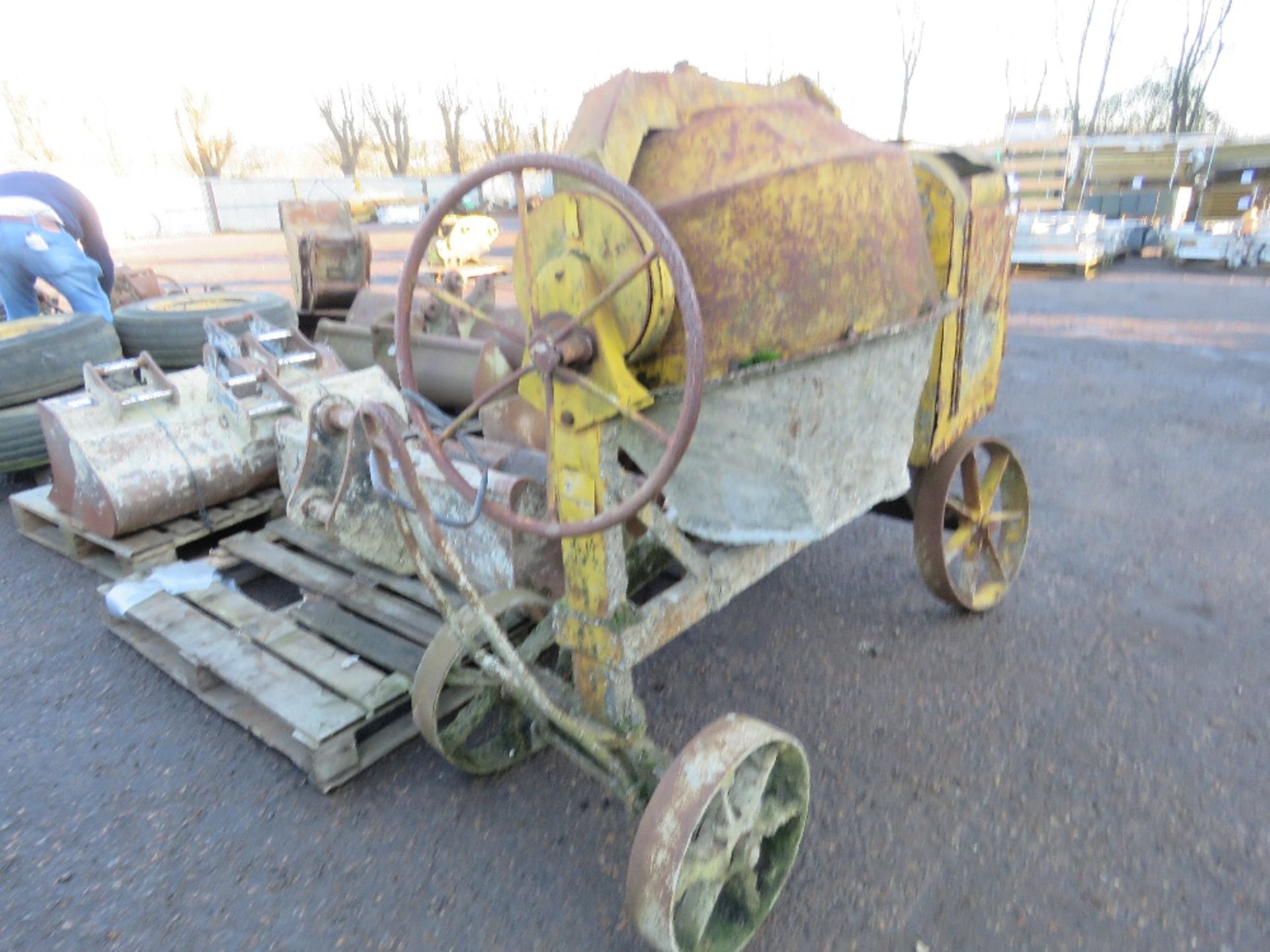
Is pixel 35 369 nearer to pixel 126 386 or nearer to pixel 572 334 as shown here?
pixel 126 386

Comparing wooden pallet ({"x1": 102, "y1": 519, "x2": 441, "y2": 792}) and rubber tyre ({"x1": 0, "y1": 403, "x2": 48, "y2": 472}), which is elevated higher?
rubber tyre ({"x1": 0, "y1": 403, "x2": 48, "y2": 472})

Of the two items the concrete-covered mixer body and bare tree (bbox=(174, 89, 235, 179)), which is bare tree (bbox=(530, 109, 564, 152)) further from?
the concrete-covered mixer body

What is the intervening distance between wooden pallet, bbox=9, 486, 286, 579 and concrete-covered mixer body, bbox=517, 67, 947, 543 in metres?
2.62

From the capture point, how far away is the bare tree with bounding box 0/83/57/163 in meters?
44.4

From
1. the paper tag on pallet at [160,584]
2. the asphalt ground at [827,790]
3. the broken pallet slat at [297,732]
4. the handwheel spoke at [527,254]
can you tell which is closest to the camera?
the handwheel spoke at [527,254]

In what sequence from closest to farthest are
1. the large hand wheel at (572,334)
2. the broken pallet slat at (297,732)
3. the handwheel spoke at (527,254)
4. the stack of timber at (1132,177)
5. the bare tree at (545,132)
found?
the large hand wheel at (572,334), the handwheel spoke at (527,254), the broken pallet slat at (297,732), the stack of timber at (1132,177), the bare tree at (545,132)

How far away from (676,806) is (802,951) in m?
0.60

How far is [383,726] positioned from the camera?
2.67 m

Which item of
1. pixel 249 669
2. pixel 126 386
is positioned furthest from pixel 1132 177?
pixel 249 669

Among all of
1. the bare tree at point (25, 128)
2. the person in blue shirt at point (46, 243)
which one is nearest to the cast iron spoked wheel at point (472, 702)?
the person in blue shirt at point (46, 243)

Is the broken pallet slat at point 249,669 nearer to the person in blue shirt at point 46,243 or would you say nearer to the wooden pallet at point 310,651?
the wooden pallet at point 310,651

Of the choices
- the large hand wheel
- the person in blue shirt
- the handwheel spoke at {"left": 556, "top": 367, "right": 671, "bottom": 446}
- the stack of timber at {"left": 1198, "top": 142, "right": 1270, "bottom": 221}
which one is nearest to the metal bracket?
the person in blue shirt

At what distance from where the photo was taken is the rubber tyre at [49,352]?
4523mm

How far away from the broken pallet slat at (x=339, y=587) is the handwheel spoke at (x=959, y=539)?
1968 millimetres
